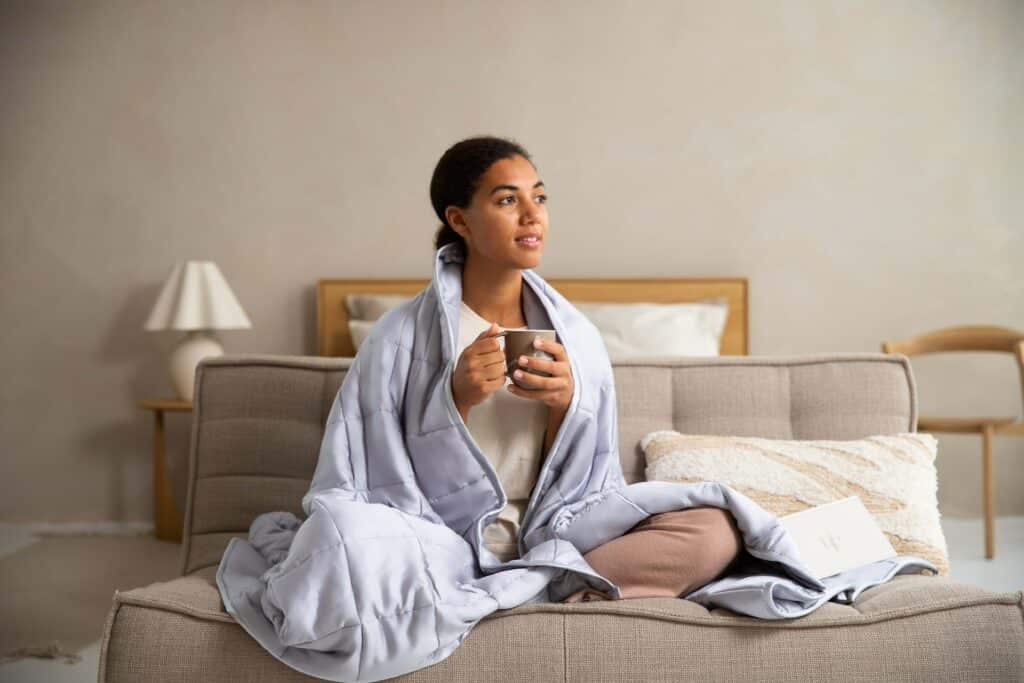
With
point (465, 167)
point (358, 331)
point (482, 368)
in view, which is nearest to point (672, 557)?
point (482, 368)

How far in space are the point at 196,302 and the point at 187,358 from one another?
0.23m

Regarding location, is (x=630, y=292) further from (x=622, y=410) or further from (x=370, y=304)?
(x=622, y=410)

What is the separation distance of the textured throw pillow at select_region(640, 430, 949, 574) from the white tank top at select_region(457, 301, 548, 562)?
24cm

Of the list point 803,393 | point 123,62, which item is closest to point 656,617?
point 803,393

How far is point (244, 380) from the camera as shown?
207 cm

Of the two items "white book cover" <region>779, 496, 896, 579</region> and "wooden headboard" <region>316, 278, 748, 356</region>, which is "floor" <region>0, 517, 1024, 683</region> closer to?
"wooden headboard" <region>316, 278, 748, 356</region>

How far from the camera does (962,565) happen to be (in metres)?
3.42

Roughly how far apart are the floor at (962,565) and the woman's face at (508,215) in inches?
58.2

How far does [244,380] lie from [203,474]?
0.21 m

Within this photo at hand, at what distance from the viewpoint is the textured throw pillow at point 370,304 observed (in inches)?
150

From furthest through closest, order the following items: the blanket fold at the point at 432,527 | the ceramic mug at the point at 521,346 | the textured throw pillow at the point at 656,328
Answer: the textured throw pillow at the point at 656,328
the ceramic mug at the point at 521,346
the blanket fold at the point at 432,527

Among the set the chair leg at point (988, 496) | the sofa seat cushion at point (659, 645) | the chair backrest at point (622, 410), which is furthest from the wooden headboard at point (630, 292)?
the sofa seat cushion at point (659, 645)

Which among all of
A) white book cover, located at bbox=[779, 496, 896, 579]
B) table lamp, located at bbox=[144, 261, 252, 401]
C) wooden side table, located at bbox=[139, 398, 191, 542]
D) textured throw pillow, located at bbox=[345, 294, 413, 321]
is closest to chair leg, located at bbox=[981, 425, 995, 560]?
white book cover, located at bbox=[779, 496, 896, 579]

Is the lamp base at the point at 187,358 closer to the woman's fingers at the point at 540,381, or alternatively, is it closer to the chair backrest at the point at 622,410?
the chair backrest at the point at 622,410
